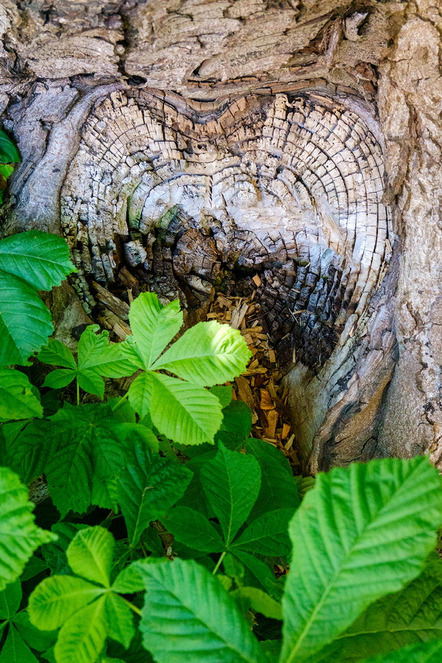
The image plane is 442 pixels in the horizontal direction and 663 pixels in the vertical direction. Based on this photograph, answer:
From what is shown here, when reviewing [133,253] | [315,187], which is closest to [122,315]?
[133,253]

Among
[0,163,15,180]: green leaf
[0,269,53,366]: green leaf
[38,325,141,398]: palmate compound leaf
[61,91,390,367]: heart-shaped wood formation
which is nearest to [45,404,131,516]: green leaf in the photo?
[38,325,141,398]: palmate compound leaf

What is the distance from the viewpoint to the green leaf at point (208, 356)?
3.57ft

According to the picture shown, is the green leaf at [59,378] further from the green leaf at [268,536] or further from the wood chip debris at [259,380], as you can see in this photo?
the wood chip debris at [259,380]

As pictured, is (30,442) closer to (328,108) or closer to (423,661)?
(423,661)

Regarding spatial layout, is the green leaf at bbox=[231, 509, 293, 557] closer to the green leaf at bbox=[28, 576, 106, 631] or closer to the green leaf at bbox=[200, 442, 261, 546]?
the green leaf at bbox=[200, 442, 261, 546]

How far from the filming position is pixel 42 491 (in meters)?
1.57

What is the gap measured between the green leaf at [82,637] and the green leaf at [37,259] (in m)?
0.90

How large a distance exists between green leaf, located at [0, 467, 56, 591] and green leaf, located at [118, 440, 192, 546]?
29cm

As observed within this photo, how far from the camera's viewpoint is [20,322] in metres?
1.29

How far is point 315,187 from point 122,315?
3.12 ft

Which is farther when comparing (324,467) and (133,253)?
(133,253)

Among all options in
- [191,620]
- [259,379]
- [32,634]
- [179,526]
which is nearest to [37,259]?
[179,526]

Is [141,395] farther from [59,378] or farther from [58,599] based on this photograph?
[58,599]

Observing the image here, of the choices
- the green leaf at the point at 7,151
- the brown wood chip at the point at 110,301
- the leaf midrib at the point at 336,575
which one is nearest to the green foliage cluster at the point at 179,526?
the leaf midrib at the point at 336,575
